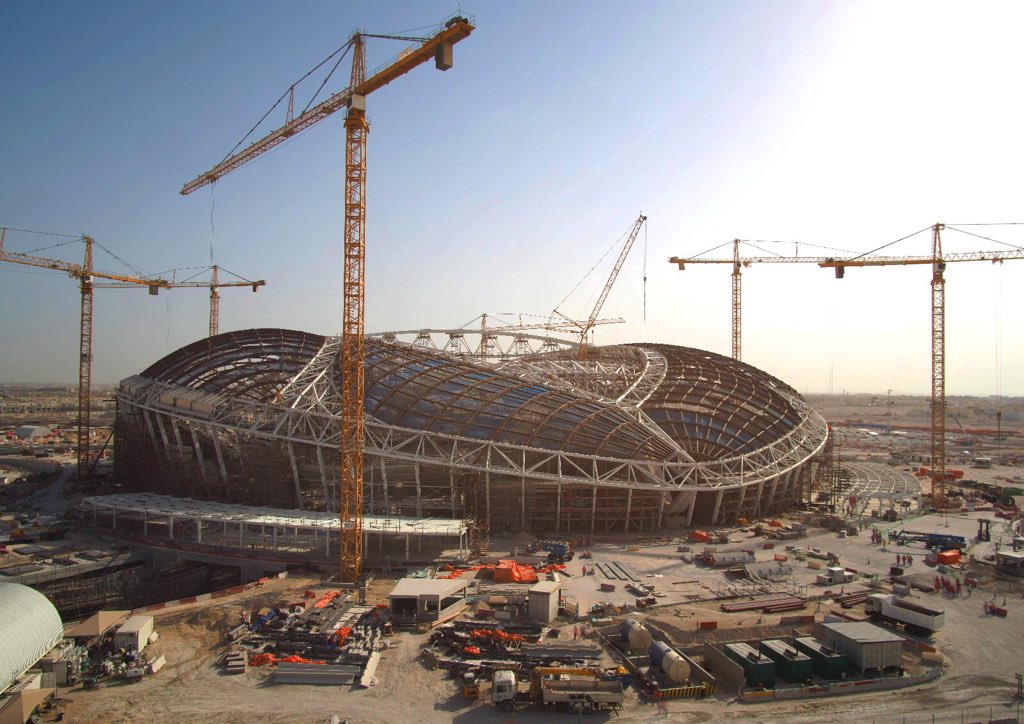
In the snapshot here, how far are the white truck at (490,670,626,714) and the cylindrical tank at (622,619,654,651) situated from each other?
455 cm

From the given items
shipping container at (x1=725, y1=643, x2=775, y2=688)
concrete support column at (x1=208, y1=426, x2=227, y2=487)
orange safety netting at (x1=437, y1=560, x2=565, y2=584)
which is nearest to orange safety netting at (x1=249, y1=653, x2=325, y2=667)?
orange safety netting at (x1=437, y1=560, x2=565, y2=584)

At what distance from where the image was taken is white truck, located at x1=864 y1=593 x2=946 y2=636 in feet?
113

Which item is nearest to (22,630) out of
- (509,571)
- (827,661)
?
(509,571)

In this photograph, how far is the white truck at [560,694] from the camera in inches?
1032

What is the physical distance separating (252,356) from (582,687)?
55655 millimetres

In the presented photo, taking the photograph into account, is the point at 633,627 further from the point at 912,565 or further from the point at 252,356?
the point at 252,356

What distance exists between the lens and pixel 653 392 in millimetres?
67312

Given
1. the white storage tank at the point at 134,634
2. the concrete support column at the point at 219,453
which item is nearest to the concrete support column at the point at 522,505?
the concrete support column at the point at 219,453

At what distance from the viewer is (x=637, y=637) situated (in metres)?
31.9

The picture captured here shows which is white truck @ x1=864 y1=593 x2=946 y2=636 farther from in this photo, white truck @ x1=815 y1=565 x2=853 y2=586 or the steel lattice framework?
the steel lattice framework

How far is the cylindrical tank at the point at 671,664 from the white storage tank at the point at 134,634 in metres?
24.4

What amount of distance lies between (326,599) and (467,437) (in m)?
17.8

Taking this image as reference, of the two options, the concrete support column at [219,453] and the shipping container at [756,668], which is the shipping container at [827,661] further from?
the concrete support column at [219,453]

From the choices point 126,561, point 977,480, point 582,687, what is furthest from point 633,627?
point 977,480
